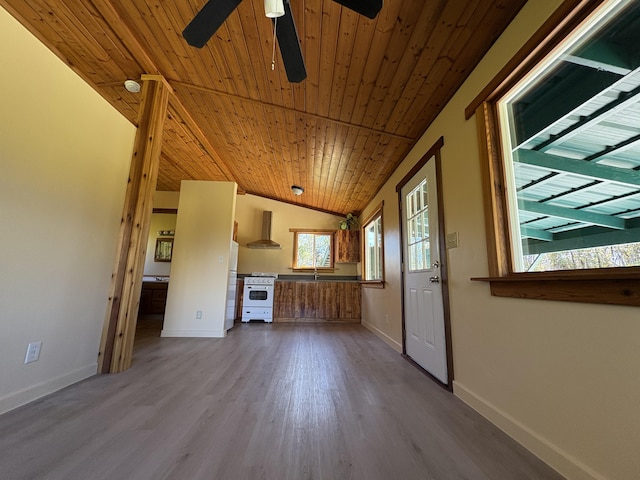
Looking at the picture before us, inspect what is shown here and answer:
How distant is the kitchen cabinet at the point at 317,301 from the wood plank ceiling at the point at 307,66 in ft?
8.56

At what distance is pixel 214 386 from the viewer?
1933 mm

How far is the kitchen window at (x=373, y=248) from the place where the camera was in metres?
3.96

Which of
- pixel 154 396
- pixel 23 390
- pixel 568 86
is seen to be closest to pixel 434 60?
pixel 568 86

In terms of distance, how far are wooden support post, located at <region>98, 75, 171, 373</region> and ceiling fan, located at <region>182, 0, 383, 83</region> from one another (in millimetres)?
1439

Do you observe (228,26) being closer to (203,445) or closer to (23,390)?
(203,445)

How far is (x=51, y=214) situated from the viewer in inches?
68.2

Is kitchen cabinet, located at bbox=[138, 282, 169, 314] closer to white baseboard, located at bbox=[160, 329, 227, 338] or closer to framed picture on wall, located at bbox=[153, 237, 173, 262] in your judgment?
framed picture on wall, located at bbox=[153, 237, 173, 262]

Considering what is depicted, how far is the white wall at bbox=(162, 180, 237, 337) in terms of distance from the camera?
3.67m

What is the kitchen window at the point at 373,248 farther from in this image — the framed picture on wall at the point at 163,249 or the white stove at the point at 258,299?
the framed picture on wall at the point at 163,249

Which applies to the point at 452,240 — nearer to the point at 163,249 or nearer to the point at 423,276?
the point at 423,276

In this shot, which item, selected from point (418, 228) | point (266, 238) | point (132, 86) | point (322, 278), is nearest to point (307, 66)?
point (418, 228)

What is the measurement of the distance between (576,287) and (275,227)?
5.44 metres

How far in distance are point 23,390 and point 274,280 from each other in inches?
150

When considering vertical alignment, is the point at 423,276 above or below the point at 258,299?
above
